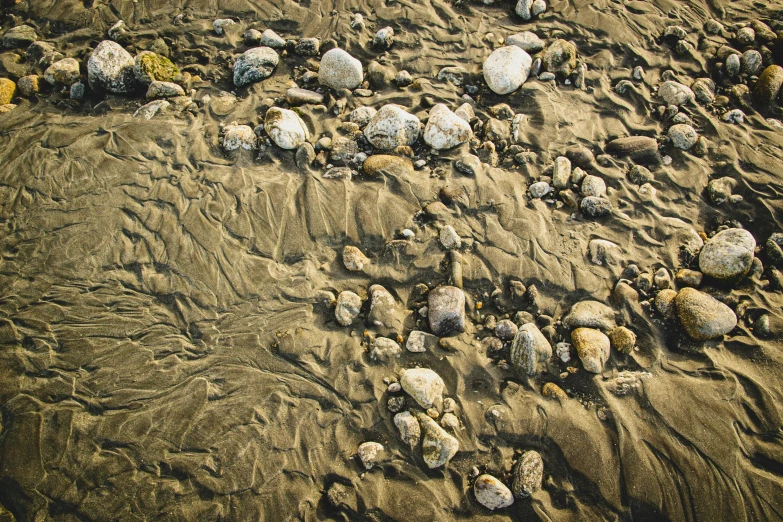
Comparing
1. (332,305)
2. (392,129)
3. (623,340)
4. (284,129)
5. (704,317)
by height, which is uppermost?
(392,129)

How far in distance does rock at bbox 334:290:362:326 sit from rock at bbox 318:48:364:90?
120 inches

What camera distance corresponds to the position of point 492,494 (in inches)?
115

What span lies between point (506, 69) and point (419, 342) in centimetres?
376

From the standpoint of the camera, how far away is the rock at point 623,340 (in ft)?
11.3

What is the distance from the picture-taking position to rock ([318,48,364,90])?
5008mm

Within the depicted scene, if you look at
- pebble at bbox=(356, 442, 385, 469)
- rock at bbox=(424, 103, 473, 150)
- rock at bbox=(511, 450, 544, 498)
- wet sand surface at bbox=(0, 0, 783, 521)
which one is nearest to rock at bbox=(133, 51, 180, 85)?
wet sand surface at bbox=(0, 0, 783, 521)

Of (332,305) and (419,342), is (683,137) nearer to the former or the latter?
(419,342)

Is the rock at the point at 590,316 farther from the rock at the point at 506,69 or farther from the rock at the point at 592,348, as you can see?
the rock at the point at 506,69

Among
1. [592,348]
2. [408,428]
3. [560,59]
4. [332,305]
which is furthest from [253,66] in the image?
[592,348]

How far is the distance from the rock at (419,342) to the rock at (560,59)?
4.08 metres

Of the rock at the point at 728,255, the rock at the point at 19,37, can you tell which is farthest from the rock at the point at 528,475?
the rock at the point at 19,37

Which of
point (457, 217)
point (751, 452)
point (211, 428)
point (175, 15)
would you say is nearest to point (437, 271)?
point (457, 217)

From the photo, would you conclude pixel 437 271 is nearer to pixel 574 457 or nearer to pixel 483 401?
pixel 483 401

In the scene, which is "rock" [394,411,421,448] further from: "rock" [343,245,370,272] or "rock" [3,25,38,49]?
"rock" [3,25,38,49]
